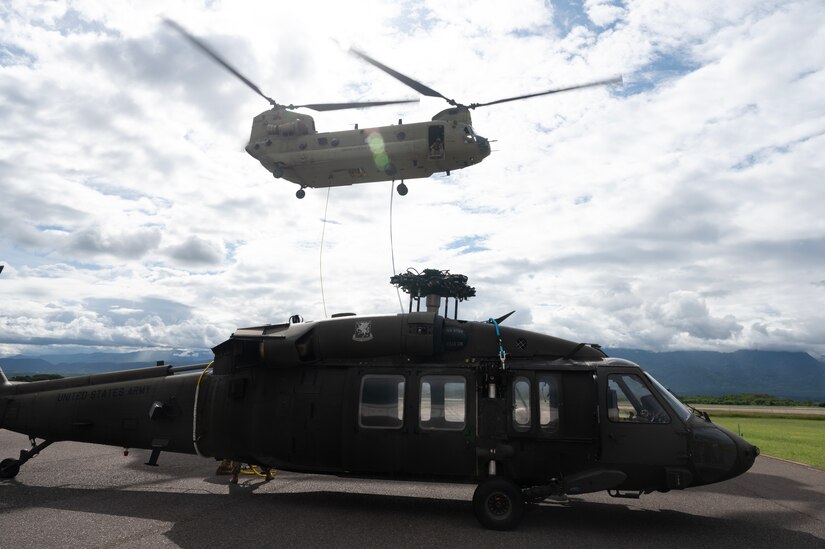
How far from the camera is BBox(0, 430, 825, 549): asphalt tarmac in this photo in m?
7.62

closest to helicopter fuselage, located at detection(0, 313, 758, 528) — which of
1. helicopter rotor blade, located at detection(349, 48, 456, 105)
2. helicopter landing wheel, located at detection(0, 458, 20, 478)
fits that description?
helicopter landing wheel, located at detection(0, 458, 20, 478)

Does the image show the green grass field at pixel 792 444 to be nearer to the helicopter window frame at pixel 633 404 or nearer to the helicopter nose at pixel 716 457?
the helicopter nose at pixel 716 457

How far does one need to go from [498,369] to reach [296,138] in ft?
52.9

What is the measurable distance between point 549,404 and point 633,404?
135 centimetres

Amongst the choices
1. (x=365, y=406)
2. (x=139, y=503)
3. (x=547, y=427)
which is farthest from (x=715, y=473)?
(x=139, y=503)

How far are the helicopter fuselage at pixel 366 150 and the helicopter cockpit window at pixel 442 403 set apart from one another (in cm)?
1294

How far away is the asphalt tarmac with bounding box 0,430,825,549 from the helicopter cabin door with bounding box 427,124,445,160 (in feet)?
41.4

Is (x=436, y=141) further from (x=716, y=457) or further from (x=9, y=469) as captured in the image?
(x=9, y=469)

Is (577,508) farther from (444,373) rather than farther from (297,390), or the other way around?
(297,390)

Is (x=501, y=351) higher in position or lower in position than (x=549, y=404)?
higher

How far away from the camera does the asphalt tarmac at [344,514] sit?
7.62 m

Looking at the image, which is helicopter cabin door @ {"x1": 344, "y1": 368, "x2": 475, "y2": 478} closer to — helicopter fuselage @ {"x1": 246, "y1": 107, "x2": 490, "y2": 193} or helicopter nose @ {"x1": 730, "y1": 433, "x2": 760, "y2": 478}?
helicopter nose @ {"x1": 730, "y1": 433, "x2": 760, "y2": 478}

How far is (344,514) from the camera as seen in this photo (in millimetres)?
9000

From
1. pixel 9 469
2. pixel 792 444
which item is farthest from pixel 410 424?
pixel 792 444
